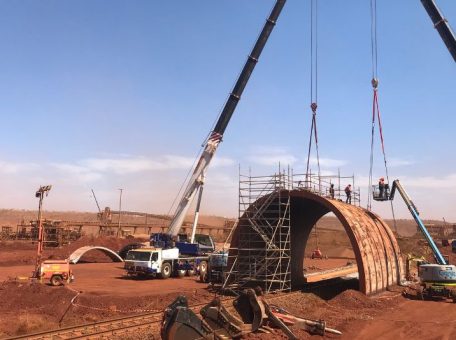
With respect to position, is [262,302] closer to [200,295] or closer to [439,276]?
[200,295]

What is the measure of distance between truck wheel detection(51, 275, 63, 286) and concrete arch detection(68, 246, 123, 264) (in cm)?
1506

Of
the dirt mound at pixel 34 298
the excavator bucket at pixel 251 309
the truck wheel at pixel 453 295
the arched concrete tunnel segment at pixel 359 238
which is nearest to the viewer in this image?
the excavator bucket at pixel 251 309

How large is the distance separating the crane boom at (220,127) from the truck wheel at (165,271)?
3.57 meters

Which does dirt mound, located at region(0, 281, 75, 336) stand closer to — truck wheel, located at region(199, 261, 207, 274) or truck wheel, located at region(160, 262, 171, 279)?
truck wheel, located at region(160, 262, 171, 279)

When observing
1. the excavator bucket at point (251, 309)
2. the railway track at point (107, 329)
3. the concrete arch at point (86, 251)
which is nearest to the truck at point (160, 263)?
the concrete arch at point (86, 251)

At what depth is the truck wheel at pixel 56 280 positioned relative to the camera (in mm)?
27062

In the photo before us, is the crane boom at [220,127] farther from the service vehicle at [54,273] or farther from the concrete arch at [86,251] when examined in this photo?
the concrete arch at [86,251]

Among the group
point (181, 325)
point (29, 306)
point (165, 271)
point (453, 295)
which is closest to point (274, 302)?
point (181, 325)

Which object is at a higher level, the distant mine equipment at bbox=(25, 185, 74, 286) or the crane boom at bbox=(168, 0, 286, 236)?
the crane boom at bbox=(168, 0, 286, 236)

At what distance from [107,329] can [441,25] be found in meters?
30.7

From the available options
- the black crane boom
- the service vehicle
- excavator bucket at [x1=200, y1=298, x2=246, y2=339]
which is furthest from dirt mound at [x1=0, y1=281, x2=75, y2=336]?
the black crane boom

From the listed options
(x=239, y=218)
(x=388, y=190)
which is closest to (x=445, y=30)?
(x=388, y=190)

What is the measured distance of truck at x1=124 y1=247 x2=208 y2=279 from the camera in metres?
31.6

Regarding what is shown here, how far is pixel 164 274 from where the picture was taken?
106ft
